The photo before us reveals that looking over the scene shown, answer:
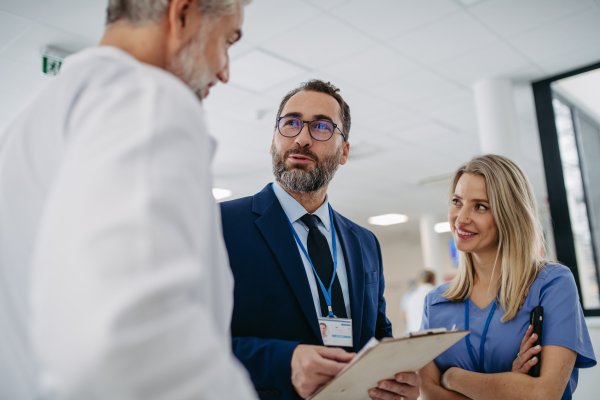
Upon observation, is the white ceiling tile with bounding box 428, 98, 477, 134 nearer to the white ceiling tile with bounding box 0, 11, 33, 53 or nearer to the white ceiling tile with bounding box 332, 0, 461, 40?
the white ceiling tile with bounding box 332, 0, 461, 40

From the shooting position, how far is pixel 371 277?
1585 mm

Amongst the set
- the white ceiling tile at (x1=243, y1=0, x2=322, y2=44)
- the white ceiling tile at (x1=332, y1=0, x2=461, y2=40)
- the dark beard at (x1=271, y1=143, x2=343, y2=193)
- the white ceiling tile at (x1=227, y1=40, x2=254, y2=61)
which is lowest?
the dark beard at (x1=271, y1=143, x2=343, y2=193)

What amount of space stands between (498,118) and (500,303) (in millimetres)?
2883

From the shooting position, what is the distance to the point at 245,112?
4.75 meters

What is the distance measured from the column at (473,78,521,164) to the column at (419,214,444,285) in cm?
682

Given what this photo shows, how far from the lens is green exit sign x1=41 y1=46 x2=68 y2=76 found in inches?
132

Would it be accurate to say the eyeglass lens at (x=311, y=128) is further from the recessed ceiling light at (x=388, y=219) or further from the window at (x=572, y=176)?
the recessed ceiling light at (x=388, y=219)

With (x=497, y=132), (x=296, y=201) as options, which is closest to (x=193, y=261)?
(x=296, y=201)

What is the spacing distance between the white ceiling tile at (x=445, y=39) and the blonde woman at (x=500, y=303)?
1817 millimetres

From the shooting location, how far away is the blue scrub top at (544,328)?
1512mm

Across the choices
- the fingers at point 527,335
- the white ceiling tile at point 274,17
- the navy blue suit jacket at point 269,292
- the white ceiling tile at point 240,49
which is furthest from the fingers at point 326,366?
the white ceiling tile at point 240,49

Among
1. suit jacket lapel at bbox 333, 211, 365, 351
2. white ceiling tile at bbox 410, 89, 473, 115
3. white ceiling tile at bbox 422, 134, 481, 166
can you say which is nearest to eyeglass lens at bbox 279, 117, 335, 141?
suit jacket lapel at bbox 333, 211, 365, 351

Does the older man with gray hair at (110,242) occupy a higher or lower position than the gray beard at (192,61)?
lower

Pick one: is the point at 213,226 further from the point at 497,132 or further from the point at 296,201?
the point at 497,132
